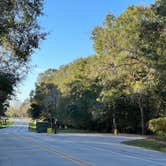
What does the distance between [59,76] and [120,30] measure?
181ft

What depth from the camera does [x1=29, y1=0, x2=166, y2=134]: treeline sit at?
3234 centimetres

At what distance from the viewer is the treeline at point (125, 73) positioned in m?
32.3

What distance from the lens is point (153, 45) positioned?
106 ft

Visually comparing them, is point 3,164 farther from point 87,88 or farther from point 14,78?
point 87,88

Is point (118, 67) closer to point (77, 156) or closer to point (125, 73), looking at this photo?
point (125, 73)

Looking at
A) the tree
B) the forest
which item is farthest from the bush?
the tree

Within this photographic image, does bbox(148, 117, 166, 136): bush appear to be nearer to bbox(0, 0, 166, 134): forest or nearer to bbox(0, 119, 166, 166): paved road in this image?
bbox(0, 0, 166, 134): forest

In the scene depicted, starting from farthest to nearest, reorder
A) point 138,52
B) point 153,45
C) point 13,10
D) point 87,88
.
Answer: point 87,88
point 138,52
point 153,45
point 13,10

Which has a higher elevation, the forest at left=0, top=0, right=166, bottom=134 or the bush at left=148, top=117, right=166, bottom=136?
the forest at left=0, top=0, right=166, bottom=134

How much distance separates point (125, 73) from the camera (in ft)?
126

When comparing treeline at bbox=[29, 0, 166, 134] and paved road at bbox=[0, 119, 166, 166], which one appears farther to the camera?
treeline at bbox=[29, 0, 166, 134]

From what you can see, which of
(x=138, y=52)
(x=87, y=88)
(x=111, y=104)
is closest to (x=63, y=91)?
(x=87, y=88)

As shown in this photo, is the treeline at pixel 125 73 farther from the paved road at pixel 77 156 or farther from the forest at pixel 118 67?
the paved road at pixel 77 156

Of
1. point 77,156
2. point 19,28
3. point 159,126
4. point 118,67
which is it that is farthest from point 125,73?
point 19,28
